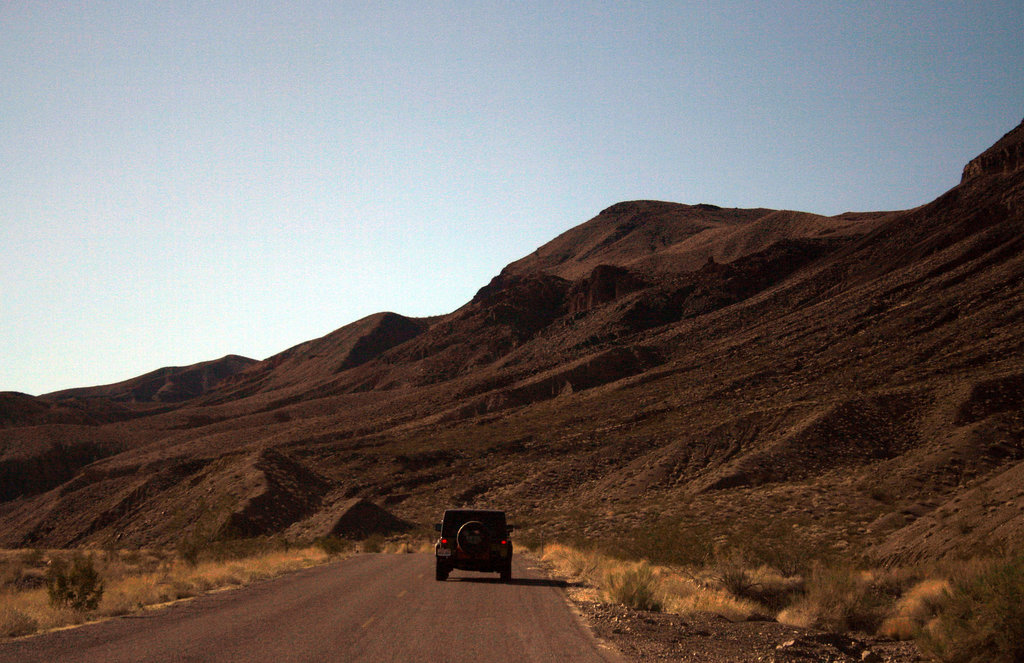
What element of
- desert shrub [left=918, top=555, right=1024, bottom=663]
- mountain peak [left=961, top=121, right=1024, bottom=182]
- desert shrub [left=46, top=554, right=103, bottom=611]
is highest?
mountain peak [left=961, top=121, right=1024, bottom=182]

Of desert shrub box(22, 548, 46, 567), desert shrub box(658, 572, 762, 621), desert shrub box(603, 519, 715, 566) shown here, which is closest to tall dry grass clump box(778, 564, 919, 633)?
desert shrub box(658, 572, 762, 621)

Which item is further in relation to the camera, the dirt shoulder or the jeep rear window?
the jeep rear window

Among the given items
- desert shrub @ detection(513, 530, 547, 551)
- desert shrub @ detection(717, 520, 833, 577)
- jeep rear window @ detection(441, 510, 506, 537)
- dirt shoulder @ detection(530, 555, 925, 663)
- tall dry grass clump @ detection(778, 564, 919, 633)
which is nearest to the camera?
dirt shoulder @ detection(530, 555, 925, 663)

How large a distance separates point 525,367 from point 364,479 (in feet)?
122

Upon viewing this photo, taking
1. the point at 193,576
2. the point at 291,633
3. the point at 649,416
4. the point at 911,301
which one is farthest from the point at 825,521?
the point at 911,301

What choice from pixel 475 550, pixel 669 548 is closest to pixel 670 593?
pixel 475 550

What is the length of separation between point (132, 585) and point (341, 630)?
35.5 ft

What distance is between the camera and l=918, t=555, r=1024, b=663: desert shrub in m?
10.2

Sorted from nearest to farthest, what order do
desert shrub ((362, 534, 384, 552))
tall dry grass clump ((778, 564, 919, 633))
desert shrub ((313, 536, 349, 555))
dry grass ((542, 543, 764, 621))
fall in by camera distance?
1. tall dry grass clump ((778, 564, 919, 633))
2. dry grass ((542, 543, 764, 621))
3. desert shrub ((313, 536, 349, 555))
4. desert shrub ((362, 534, 384, 552))

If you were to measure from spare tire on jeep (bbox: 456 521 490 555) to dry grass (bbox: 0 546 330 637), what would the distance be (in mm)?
6296

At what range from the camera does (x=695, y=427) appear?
63.0 m

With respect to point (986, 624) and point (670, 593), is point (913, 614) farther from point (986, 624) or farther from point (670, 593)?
point (670, 593)

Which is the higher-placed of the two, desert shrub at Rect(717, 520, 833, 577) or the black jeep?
the black jeep

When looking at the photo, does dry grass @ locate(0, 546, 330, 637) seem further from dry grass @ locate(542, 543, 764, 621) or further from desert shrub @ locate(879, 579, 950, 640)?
desert shrub @ locate(879, 579, 950, 640)
